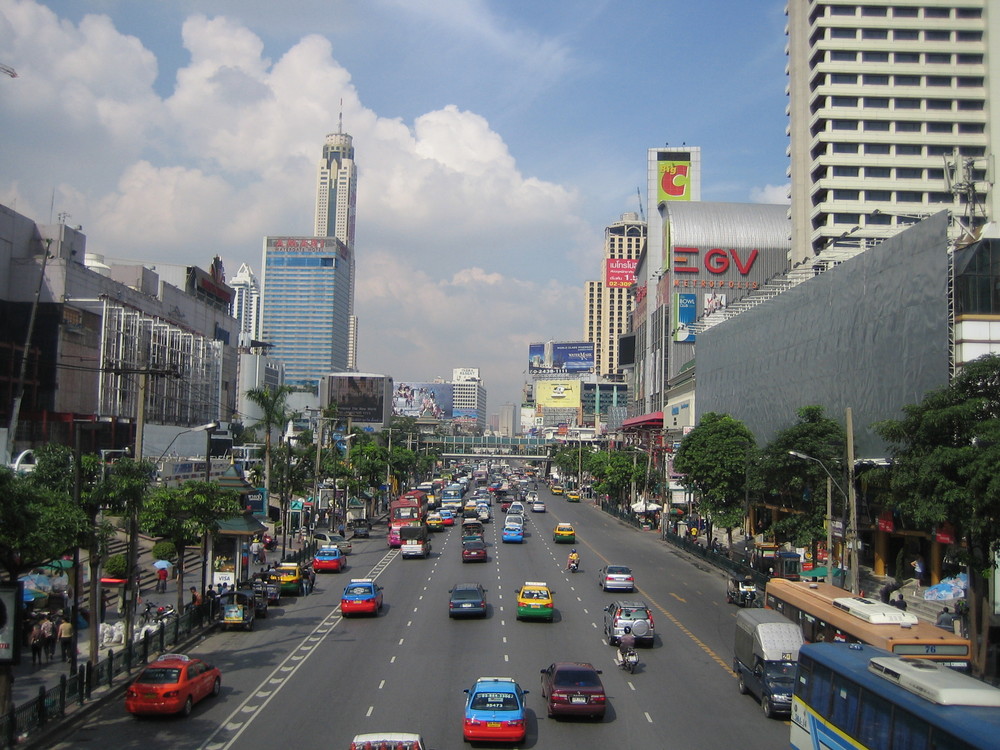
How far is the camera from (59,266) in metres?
76.8

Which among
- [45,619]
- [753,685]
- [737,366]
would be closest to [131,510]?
[45,619]

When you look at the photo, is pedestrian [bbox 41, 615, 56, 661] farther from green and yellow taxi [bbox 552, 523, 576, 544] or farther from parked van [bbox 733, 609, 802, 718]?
green and yellow taxi [bbox 552, 523, 576, 544]

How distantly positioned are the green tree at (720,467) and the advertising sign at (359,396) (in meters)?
121

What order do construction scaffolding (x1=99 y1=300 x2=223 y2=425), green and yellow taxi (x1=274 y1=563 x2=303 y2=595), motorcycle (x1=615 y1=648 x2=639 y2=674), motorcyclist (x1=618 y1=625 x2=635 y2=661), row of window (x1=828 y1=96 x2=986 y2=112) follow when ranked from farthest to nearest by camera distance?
construction scaffolding (x1=99 y1=300 x2=223 y2=425) < row of window (x1=828 y1=96 x2=986 y2=112) < green and yellow taxi (x1=274 y1=563 x2=303 y2=595) < motorcyclist (x1=618 y1=625 x2=635 y2=661) < motorcycle (x1=615 y1=648 x2=639 y2=674)

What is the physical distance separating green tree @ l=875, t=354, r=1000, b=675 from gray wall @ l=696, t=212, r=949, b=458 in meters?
12.1

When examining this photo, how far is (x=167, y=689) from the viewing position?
2028 cm

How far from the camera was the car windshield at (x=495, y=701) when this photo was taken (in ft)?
60.1

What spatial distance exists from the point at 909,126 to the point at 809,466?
154ft

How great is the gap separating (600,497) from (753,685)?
103566mm

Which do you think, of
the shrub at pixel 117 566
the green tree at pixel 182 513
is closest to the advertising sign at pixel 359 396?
the green tree at pixel 182 513

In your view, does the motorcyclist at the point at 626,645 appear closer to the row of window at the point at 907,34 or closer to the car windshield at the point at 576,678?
the car windshield at the point at 576,678

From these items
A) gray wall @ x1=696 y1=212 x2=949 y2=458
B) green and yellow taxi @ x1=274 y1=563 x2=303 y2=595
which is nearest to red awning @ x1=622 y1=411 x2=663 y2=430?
gray wall @ x1=696 y1=212 x2=949 y2=458

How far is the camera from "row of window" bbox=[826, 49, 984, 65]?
7631 centimetres

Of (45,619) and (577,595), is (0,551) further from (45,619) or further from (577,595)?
(577,595)
